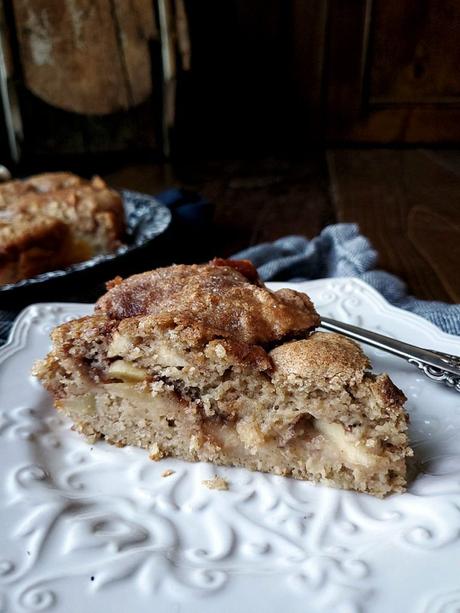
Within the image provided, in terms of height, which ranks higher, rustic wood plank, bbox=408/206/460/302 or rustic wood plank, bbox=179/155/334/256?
→ rustic wood plank, bbox=408/206/460/302

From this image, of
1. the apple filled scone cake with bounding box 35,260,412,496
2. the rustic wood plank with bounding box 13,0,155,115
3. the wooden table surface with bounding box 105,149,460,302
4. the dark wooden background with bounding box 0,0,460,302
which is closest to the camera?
the apple filled scone cake with bounding box 35,260,412,496

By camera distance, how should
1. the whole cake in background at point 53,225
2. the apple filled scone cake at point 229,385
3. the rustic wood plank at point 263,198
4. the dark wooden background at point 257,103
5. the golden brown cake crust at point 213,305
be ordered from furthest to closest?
the dark wooden background at point 257,103 < the rustic wood plank at point 263,198 < the whole cake in background at point 53,225 < the golden brown cake crust at point 213,305 < the apple filled scone cake at point 229,385

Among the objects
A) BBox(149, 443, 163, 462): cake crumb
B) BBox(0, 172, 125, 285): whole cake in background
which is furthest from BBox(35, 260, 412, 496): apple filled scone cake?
BBox(0, 172, 125, 285): whole cake in background

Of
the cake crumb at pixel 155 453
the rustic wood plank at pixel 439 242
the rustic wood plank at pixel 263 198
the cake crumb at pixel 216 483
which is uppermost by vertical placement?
the cake crumb at pixel 216 483

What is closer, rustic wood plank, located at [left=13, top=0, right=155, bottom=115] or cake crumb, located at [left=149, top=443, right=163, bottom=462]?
cake crumb, located at [left=149, top=443, right=163, bottom=462]

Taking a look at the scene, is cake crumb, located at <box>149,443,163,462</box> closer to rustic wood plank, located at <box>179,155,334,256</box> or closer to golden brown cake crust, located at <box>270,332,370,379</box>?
golden brown cake crust, located at <box>270,332,370,379</box>

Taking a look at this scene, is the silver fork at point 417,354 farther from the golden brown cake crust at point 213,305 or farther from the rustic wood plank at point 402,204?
the rustic wood plank at point 402,204

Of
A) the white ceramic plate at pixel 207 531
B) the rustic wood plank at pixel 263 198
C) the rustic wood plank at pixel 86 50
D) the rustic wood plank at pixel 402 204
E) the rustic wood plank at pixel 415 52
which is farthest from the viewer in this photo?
the rustic wood plank at pixel 415 52

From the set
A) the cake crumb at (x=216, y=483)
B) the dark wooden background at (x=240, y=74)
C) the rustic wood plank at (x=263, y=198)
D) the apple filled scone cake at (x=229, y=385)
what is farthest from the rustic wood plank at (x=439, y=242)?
the dark wooden background at (x=240, y=74)
